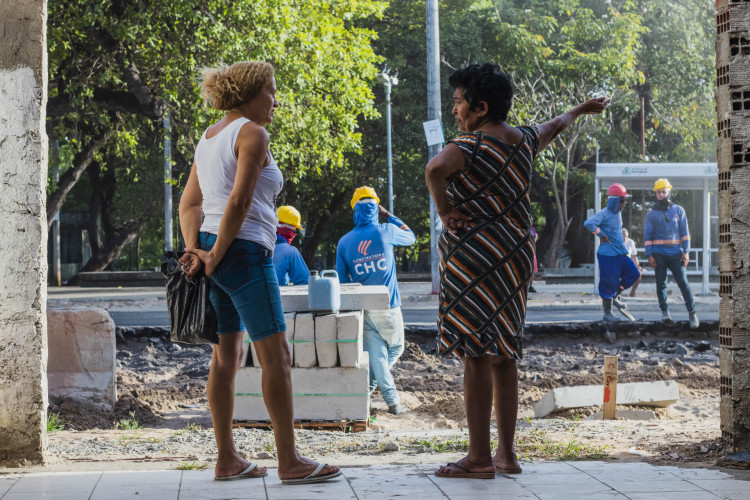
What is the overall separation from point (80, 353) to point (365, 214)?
9.13ft

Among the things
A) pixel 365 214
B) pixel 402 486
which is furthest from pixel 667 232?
pixel 402 486

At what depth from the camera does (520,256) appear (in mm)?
4336

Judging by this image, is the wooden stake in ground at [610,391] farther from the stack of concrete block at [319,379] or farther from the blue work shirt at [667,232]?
the blue work shirt at [667,232]

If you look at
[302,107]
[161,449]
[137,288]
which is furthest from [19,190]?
[137,288]

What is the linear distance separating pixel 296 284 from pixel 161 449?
281cm

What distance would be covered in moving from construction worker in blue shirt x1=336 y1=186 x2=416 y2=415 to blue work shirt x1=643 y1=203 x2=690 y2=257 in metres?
6.26

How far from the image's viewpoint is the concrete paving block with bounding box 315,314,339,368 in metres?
7.01

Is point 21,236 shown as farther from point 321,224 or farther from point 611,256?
point 321,224

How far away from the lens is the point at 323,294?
6.98m

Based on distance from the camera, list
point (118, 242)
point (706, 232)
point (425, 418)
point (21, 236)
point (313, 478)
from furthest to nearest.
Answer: point (118, 242) → point (706, 232) → point (425, 418) → point (21, 236) → point (313, 478)

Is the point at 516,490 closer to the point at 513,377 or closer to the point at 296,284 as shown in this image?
the point at 513,377

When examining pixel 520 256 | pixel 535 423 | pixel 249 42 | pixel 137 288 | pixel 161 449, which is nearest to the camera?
pixel 520 256

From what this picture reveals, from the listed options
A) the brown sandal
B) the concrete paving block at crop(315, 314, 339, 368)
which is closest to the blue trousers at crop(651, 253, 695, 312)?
the concrete paving block at crop(315, 314, 339, 368)

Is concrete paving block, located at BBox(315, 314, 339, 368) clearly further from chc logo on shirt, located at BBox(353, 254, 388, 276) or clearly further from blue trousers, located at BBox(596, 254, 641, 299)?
blue trousers, located at BBox(596, 254, 641, 299)
